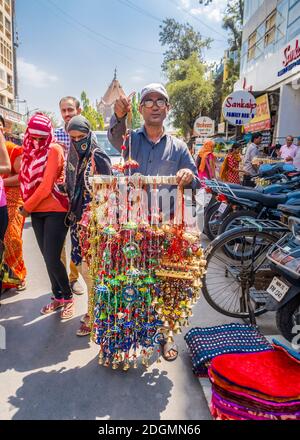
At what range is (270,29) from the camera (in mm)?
14047

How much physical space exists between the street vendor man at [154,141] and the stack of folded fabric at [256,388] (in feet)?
2.13

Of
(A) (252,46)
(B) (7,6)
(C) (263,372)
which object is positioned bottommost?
(C) (263,372)

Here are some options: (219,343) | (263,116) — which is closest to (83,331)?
(219,343)

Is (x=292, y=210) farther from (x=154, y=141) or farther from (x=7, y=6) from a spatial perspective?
(x=7, y=6)

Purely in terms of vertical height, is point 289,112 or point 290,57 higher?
point 290,57

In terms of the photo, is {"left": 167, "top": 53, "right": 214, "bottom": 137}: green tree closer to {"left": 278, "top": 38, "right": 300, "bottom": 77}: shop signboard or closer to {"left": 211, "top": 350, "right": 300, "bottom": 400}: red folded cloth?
{"left": 278, "top": 38, "right": 300, "bottom": 77}: shop signboard

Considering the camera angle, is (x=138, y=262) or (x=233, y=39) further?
(x=233, y=39)

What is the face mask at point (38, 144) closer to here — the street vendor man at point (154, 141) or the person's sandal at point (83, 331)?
the street vendor man at point (154, 141)

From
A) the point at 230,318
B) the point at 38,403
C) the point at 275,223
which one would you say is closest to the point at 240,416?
the point at 38,403

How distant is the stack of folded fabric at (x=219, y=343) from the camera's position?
2.25 metres

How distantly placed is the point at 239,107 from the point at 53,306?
670cm

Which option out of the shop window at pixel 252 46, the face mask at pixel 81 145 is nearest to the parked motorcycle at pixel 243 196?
the face mask at pixel 81 145

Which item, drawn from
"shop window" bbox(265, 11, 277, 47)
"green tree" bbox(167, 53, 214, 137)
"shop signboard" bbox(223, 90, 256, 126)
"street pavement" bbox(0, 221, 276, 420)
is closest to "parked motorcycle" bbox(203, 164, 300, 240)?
"street pavement" bbox(0, 221, 276, 420)

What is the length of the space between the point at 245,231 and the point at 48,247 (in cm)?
175
